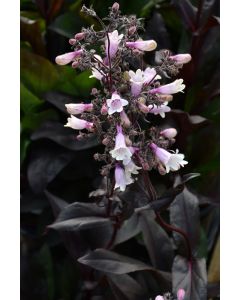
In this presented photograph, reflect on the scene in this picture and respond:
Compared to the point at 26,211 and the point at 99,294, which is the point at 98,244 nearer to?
the point at 99,294

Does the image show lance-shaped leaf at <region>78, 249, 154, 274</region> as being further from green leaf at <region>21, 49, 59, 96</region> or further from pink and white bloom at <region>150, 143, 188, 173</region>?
green leaf at <region>21, 49, 59, 96</region>

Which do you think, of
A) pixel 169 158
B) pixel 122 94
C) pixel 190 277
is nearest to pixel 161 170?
pixel 169 158

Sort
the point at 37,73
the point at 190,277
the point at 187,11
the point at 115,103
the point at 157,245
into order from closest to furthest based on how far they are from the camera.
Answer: the point at 115,103, the point at 190,277, the point at 157,245, the point at 187,11, the point at 37,73

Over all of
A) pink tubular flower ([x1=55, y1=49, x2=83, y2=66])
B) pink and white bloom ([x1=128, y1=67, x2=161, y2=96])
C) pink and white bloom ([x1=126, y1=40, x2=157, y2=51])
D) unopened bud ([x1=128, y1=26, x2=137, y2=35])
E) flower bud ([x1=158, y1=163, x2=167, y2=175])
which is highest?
unopened bud ([x1=128, y1=26, x2=137, y2=35])

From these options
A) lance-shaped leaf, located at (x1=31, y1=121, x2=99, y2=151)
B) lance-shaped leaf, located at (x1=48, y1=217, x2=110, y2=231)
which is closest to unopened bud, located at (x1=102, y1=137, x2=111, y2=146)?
lance-shaped leaf, located at (x1=48, y1=217, x2=110, y2=231)

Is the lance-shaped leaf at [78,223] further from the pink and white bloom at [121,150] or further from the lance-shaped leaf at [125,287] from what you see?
the pink and white bloom at [121,150]

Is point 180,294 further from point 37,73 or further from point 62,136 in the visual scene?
point 37,73
